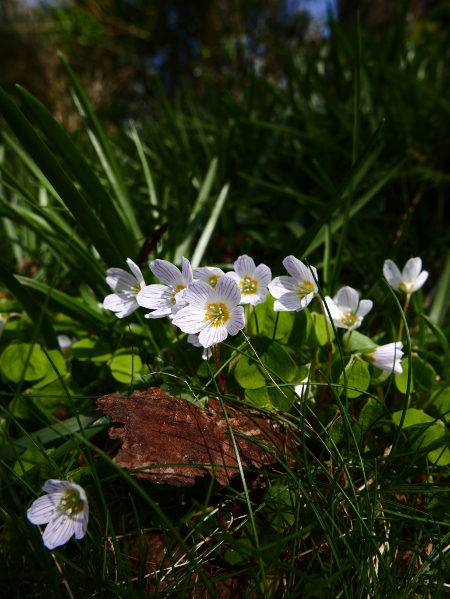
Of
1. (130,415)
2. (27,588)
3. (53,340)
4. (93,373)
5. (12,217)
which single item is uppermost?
(12,217)

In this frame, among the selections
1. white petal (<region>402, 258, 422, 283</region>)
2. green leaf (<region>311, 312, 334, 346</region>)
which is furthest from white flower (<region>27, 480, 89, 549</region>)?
white petal (<region>402, 258, 422, 283</region>)

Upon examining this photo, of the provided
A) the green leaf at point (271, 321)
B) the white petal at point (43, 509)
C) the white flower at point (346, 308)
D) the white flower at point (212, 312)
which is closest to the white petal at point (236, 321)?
the white flower at point (212, 312)

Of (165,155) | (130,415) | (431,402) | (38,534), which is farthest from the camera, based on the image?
(165,155)

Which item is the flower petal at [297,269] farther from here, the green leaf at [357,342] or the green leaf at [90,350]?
the green leaf at [90,350]

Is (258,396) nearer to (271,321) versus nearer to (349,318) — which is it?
(271,321)

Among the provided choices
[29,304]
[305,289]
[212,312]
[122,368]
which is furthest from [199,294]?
[29,304]

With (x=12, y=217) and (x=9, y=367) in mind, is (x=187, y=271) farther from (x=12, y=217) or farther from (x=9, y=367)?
(x=12, y=217)

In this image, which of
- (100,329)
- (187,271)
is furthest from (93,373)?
(187,271)

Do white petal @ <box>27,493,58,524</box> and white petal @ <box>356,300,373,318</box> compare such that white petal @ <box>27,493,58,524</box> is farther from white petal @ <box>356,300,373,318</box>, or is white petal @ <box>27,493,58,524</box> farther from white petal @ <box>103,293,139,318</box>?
white petal @ <box>356,300,373,318</box>
